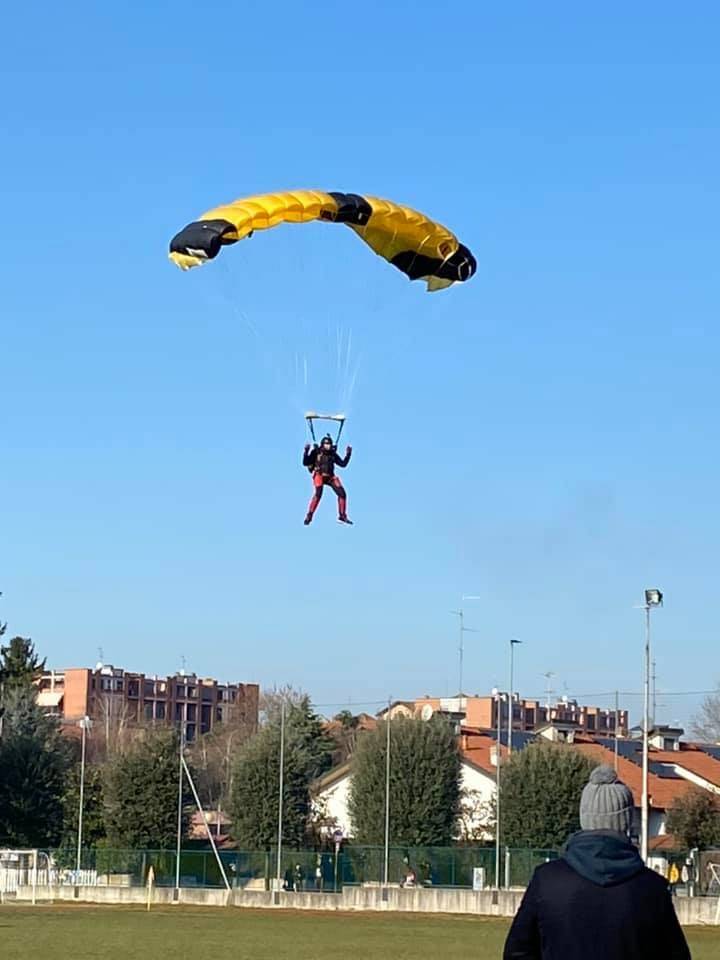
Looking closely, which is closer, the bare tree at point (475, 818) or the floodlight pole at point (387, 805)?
the floodlight pole at point (387, 805)

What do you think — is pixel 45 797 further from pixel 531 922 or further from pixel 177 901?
pixel 531 922

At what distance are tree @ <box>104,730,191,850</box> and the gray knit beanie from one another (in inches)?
2855

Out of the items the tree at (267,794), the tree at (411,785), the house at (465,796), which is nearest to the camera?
the tree at (411,785)

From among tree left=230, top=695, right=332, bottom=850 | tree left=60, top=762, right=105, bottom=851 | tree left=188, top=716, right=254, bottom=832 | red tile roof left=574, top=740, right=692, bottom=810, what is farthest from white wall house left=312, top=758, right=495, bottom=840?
tree left=188, top=716, right=254, bottom=832

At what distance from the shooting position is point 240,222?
949 inches

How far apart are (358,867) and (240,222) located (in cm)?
4383

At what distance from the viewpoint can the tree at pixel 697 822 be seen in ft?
233

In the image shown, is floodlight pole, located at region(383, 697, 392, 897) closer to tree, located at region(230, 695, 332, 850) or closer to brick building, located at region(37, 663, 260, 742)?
tree, located at region(230, 695, 332, 850)

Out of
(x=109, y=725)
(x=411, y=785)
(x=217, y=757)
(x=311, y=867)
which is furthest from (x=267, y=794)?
(x=109, y=725)

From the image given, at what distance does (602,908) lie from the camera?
500 cm

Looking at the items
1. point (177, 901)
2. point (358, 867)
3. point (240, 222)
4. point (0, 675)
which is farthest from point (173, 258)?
point (0, 675)

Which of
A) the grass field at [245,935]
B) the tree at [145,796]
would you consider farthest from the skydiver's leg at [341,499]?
the tree at [145,796]

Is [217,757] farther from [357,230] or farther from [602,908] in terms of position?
[602,908]

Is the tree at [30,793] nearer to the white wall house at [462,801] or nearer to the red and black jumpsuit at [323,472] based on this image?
the white wall house at [462,801]
